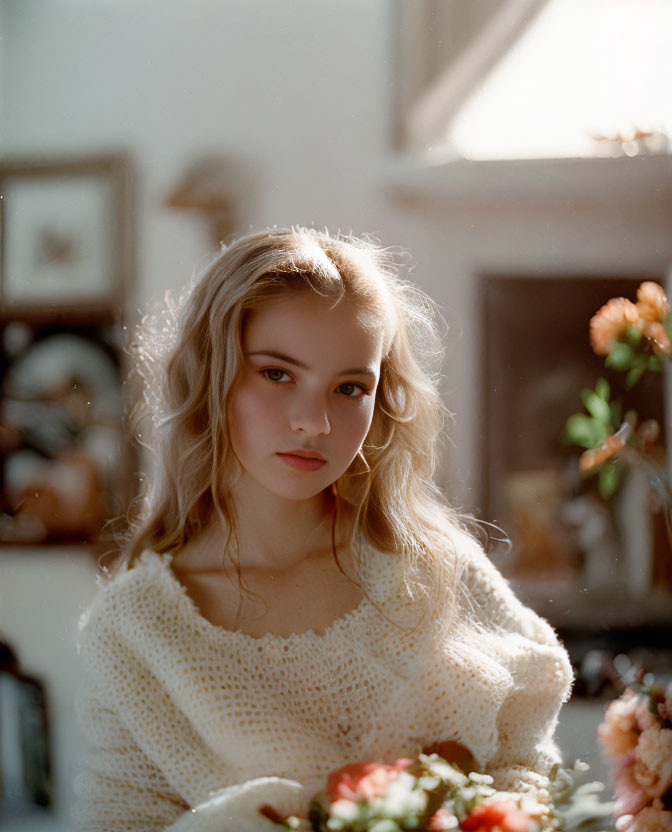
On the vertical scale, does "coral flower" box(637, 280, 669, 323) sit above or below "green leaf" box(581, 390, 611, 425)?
above

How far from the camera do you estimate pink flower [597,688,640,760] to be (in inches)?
27.3

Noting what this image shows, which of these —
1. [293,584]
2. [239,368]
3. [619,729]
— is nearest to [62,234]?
[239,368]

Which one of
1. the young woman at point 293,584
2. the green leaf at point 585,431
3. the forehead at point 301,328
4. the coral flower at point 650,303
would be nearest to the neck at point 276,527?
the young woman at point 293,584

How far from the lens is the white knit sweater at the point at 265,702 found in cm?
60

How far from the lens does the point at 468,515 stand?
698 millimetres

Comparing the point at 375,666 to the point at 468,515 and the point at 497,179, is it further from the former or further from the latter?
the point at 497,179

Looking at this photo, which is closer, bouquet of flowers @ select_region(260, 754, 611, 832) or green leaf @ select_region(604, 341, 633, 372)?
bouquet of flowers @ select_region(260, 754, 611, 832)

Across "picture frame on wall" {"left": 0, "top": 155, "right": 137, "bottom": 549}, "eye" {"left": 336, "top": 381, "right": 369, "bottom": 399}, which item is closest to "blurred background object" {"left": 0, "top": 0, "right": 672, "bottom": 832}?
"picture frame on wall" {"left": 0, "top": 155, "right": 137, "bottom": 549}

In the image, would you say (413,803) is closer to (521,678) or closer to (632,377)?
(521,678)

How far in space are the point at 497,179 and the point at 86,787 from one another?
1.92 ft

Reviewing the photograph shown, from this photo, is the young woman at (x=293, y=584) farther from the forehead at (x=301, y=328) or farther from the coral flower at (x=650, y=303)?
the coral flower at (x=650, y=303)

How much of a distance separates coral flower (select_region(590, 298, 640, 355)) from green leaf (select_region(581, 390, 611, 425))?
0.12 feet

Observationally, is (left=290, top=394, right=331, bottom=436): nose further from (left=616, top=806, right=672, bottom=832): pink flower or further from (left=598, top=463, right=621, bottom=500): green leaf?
(left=616, top=806, right=672, bottom=832): pink flower

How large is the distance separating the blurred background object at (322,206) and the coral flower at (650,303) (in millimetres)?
Answer: 43
